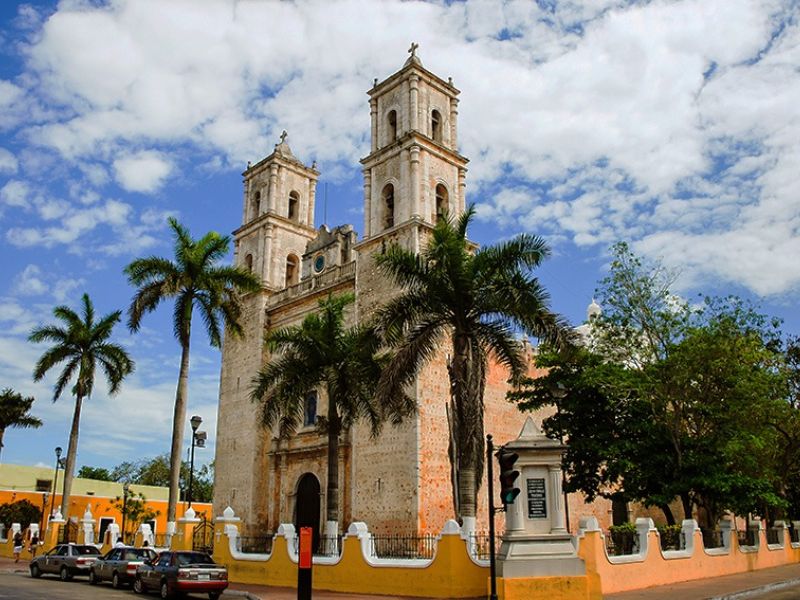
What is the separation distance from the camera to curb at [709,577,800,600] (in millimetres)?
13988

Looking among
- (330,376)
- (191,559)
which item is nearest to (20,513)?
(330,376)

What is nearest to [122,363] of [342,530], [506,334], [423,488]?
[342,530]

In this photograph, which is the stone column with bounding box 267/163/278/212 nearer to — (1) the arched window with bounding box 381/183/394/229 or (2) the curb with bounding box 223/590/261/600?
(1) the arched window with bounding box 381/183/394/229

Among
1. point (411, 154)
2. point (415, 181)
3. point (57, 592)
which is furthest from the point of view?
point (411, 154)

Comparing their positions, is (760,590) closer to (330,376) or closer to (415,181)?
(330,376)

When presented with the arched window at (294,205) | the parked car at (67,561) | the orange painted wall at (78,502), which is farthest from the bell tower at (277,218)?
the orange painted wall at (78,502)

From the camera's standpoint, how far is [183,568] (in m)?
15.0

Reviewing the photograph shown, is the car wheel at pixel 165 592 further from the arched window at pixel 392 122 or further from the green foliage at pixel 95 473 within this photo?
the green foliage at pixel 95 473

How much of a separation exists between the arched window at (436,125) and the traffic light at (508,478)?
20022 millimetres

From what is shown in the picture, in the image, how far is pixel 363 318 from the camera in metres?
27.5

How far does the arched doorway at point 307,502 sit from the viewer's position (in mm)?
28828

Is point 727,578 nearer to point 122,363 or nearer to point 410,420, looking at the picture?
point 410,420

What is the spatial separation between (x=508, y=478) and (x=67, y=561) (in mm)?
14954

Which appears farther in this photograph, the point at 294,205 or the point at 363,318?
the point at 294,205
